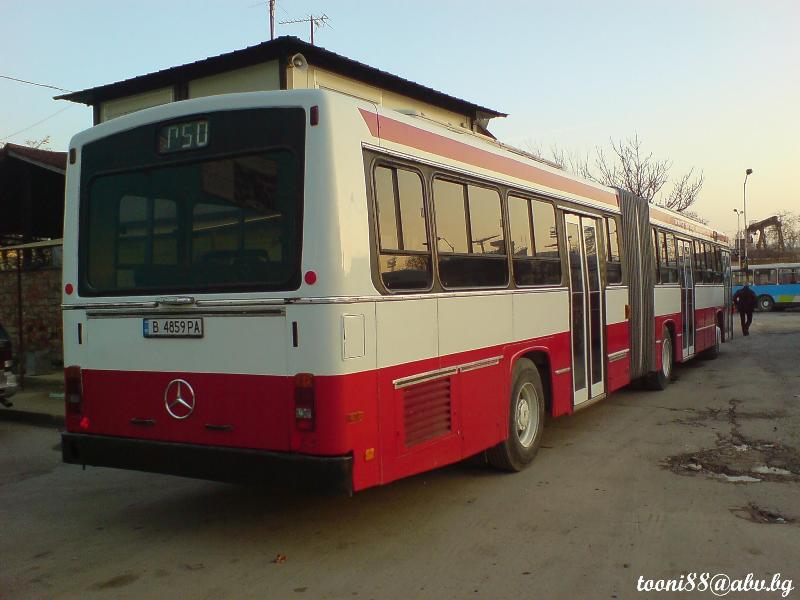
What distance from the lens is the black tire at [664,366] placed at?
1219 centimetres

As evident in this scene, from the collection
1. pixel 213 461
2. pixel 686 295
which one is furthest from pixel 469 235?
pixel 686 295

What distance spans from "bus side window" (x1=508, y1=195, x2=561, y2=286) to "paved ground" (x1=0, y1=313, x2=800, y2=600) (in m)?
1.91

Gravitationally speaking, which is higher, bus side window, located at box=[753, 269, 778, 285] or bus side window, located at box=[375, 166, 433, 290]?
bus side window, located at box=[753, 269, 778, 285]

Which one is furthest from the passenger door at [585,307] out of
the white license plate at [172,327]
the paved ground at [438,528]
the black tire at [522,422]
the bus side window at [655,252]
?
the white license plate at [172,327]

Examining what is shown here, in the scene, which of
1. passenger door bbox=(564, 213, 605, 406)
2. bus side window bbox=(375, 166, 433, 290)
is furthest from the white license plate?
passenger door bbox=(564, 213, 605, 406)

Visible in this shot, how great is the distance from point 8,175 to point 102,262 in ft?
44.2

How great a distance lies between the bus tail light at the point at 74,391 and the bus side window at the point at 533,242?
154 inches

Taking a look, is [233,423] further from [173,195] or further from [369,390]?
[173,195]

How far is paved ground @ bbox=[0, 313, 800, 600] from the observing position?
4613 millimetres

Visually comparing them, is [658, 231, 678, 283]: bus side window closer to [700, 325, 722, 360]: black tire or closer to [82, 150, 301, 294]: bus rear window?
[700, 325, 722, 360]: black tire

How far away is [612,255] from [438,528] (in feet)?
18.4

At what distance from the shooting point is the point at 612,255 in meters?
10.0

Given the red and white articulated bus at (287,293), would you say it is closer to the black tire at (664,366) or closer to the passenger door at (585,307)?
the passenger door at (585,307)

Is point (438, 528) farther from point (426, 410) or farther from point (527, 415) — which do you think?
point (527, 415)
